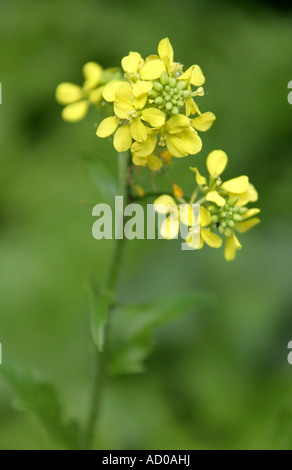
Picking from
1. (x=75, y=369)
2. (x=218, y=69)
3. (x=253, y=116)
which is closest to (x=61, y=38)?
(x=218, y=69)

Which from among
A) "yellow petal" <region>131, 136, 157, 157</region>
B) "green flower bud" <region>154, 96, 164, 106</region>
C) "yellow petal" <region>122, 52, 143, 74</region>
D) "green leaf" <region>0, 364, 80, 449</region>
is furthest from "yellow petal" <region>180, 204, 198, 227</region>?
"green leaf" <region>0, 364, 80, 449</region>

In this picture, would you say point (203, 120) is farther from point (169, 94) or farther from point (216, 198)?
point (216, 198)

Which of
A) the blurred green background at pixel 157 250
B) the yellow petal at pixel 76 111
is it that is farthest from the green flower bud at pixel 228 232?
the blurred green background at pixel 157 250

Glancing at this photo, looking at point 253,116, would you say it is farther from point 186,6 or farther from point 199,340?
point 199,340

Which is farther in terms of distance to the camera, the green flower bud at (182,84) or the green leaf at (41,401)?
the green leaf at (41,401)

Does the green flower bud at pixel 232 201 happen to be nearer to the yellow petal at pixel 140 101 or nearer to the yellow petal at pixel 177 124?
the yellow petal at pixel 177 124

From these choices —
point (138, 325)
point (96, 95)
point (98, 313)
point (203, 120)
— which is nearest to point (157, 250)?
point (138, 325)
